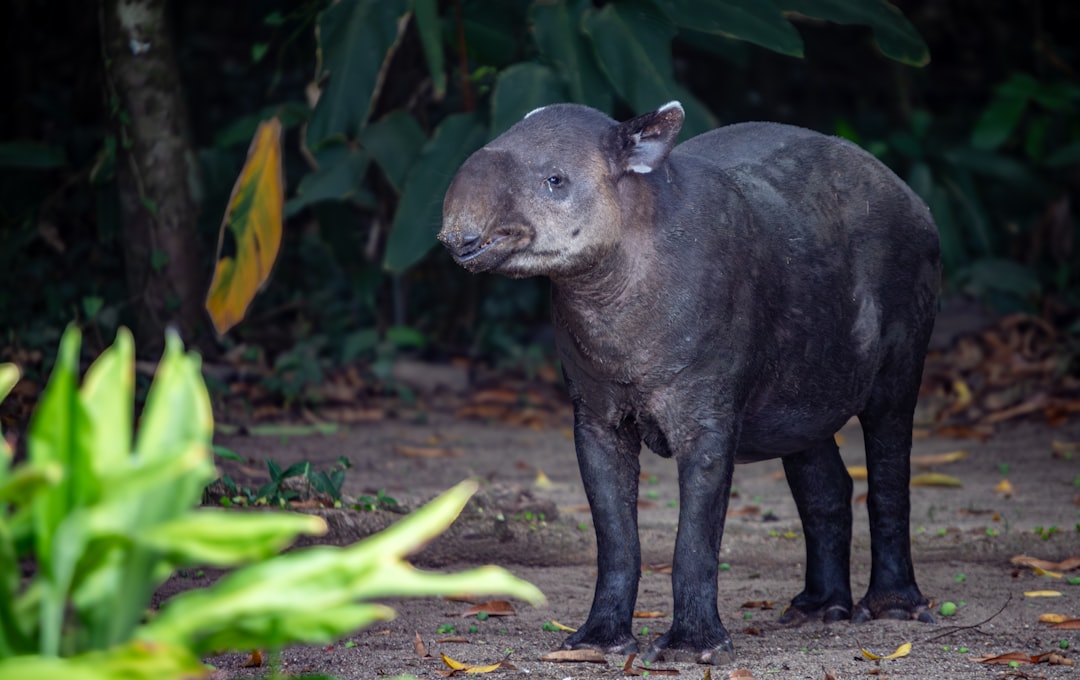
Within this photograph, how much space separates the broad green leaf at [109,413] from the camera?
172 centimetres

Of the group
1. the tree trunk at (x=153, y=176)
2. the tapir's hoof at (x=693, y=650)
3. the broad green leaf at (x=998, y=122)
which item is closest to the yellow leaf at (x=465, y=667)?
the tapir's hoof at (x=693, y=650)

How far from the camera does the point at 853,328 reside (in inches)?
183

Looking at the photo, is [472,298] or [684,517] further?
[472,298]

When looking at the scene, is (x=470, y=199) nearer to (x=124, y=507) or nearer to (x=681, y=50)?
(x=124, y=507)

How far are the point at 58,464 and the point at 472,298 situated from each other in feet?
26.8

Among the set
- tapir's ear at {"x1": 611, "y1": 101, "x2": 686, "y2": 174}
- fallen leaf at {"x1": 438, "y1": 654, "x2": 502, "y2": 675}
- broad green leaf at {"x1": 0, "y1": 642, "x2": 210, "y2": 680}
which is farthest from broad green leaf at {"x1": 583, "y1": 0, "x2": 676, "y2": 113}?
broad green leaf at {"x1": 0, "y1": 642, "x2": 210, "y2": 680}

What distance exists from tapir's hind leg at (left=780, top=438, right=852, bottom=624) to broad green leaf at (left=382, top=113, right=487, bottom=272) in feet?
9.89

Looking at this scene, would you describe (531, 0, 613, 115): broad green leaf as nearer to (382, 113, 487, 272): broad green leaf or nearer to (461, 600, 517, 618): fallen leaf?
(382, 113, 487, 272): broad green leaf

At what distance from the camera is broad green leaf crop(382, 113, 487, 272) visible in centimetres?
746

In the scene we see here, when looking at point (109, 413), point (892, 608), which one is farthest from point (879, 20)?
point (109, 413)

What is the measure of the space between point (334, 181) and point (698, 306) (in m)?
4.20

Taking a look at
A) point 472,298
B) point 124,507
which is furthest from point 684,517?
point 472,298

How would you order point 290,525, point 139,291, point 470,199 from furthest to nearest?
point 139,291 < point 470,199 < point 290,525

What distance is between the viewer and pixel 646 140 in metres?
4.09
